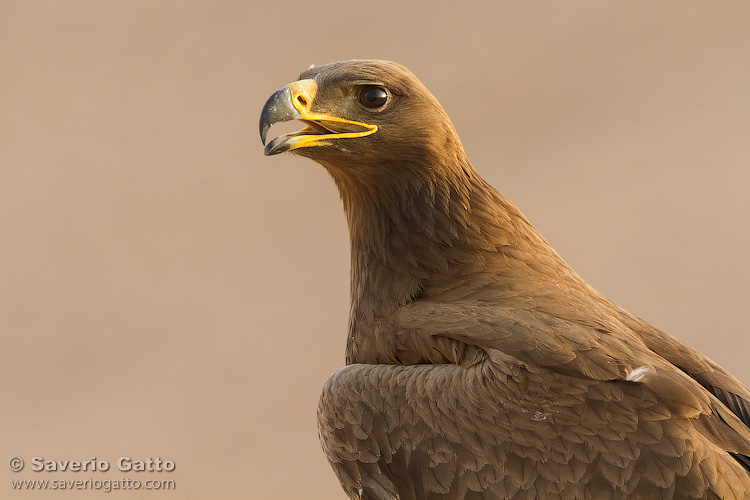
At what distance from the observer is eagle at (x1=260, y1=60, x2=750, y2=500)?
240 centimetres

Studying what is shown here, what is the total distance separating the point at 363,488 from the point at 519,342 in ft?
2.18

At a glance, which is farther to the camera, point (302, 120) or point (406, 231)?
Result: point (406, 231)

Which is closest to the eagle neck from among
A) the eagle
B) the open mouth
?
the eagle

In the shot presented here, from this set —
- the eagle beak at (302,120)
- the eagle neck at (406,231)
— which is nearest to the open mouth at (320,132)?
the eagle beak at (302,120)

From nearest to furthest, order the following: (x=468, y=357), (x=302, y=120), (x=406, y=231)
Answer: (x=468, y=357) → (x=302, y=120) → (x=406, y=231)

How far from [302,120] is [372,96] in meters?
0.25

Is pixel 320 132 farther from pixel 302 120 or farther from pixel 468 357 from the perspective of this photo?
pixel 468 357

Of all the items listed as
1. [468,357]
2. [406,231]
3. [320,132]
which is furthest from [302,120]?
[468,357]

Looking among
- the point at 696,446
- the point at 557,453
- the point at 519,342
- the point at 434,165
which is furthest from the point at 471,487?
the point at 434,165

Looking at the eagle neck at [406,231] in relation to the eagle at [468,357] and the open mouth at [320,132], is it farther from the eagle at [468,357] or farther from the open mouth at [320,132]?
the open mouth at [320,132]

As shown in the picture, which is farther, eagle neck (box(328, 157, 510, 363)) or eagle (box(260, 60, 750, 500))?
eagle neck (box(328, 157, 510, 363))

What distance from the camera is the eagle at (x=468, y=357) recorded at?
2.40 metres

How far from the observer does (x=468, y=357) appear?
264 cm

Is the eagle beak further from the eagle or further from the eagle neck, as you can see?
the eagle neck
